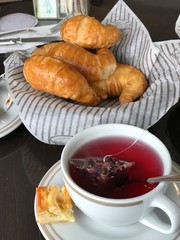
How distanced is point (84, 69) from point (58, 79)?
65 millimetres

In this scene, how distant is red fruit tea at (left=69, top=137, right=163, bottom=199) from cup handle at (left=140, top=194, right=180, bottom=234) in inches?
0.6

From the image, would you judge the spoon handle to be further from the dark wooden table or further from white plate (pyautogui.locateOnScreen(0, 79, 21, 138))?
white plate (pyautogui.locateOnScreen(0, 79, 21, 138))

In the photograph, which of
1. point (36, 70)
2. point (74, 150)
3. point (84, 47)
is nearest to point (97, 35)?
point (84, 47)

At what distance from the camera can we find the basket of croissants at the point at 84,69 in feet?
1.72

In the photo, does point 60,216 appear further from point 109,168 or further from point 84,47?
point 84,47

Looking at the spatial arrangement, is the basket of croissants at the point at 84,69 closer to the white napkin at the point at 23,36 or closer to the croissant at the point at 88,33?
the croissant at the point at 88,33

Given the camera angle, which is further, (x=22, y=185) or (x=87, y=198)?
(x=22, y=185)

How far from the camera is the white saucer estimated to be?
84 centimetres

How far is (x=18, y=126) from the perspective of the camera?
0.57 metres

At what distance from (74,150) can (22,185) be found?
0.35 feet

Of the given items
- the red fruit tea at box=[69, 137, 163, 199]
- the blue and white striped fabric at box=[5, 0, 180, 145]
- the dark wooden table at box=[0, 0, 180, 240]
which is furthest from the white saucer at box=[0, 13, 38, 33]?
the red fruit tea at box=[69, 137, 163, 199]

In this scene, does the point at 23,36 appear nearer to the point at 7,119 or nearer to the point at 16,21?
the point at 16,21

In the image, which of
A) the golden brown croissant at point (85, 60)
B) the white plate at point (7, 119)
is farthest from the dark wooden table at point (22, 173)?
the golden brown croissant at point (85, 60)

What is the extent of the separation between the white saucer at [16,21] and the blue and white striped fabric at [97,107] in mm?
252
